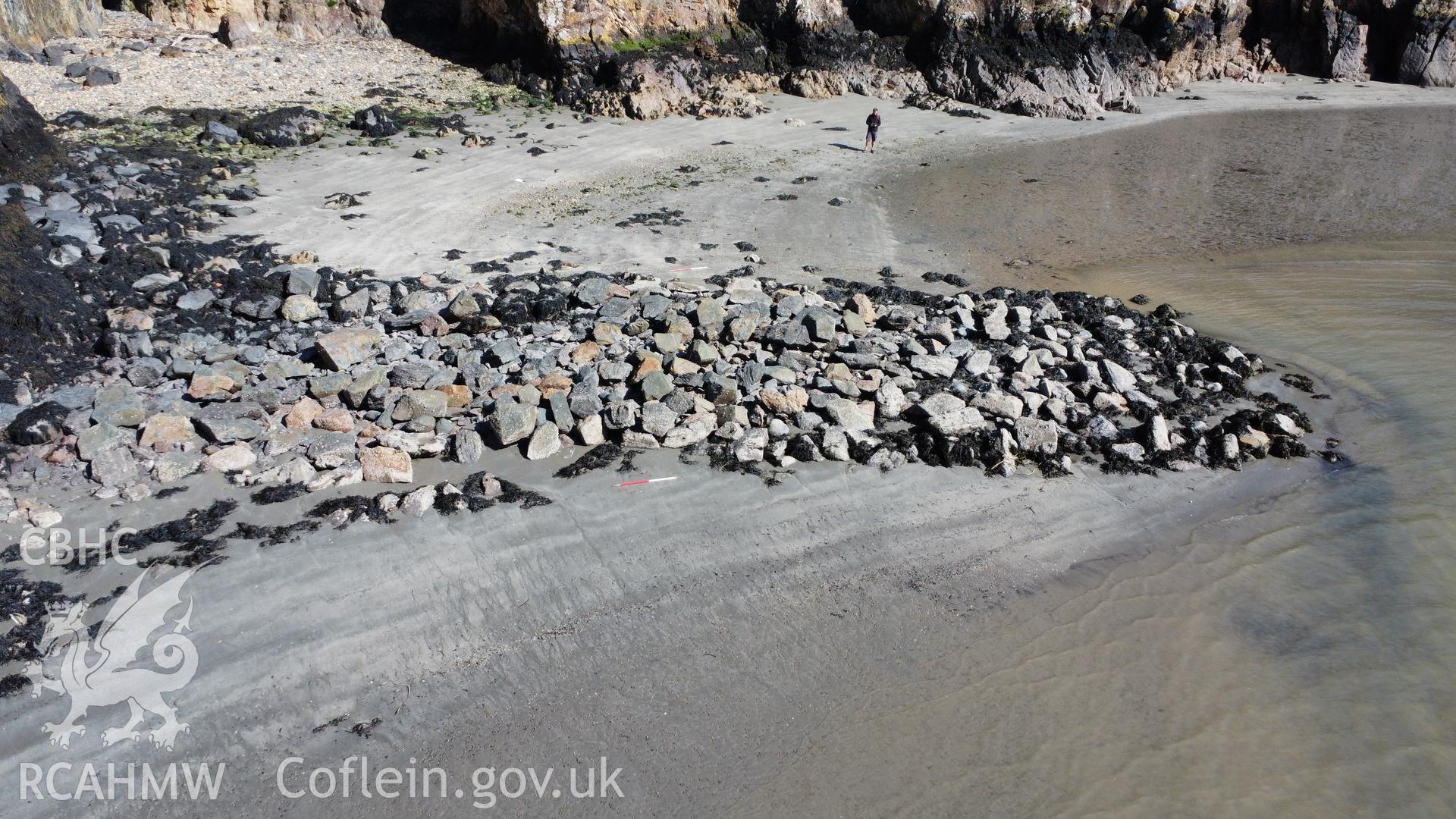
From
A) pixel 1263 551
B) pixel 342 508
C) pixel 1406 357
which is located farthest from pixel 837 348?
pixel 1406 357

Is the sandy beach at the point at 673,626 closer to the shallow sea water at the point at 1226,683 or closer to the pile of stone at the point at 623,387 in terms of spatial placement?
the shallow sea water at the point at 1226,683

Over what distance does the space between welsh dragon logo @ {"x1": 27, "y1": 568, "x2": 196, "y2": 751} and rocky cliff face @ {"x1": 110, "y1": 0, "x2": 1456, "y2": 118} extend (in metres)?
16.1

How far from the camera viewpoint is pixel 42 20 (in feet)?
65.3

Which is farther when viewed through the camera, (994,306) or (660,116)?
(660,116)

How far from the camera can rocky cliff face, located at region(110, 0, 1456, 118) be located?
20750mm

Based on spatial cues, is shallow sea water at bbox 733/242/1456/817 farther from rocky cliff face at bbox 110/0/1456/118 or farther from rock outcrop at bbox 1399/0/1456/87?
rock outcrop at bbox 1399/0/1456/87

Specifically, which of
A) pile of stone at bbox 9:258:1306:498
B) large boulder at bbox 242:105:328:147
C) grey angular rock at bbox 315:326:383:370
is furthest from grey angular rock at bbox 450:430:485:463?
large boulder at bbox 242:105:328:147

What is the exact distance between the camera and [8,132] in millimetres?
13523

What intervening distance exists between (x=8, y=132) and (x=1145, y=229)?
18.8m

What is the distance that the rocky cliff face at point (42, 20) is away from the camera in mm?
19034

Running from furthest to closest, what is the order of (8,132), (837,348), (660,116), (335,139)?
(660,116) → (335,139) → (8,132) → (837,348)

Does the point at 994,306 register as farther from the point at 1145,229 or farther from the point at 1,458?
the point at 1,458

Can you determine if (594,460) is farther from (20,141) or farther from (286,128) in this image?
(286,128)

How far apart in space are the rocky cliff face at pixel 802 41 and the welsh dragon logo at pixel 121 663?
52.8 feet
